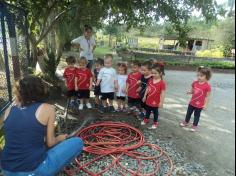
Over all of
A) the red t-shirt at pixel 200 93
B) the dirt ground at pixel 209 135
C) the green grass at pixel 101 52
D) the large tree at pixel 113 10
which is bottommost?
the green grass at pixel 101 52

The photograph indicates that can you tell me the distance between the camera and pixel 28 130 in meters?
2.67

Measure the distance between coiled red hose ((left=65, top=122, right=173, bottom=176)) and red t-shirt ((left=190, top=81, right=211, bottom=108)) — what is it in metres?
1.19

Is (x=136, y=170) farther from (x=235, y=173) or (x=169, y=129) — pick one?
(x=169, y=129)

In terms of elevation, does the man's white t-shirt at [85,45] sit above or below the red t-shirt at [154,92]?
above

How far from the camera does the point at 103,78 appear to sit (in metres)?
Answer: 5.65

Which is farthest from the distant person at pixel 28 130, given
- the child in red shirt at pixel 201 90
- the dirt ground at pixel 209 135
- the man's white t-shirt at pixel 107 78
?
the child in red shirt at pixel 201 90

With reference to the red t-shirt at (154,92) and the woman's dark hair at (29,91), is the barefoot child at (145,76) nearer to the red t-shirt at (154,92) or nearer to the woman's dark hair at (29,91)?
the red t-shirt at (154,92)

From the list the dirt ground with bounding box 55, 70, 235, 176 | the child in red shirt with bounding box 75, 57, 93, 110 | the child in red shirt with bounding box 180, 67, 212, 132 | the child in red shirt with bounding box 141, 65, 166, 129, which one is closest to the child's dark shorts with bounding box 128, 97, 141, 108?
the dirt ground with bounding box 55, 70, 235, 176

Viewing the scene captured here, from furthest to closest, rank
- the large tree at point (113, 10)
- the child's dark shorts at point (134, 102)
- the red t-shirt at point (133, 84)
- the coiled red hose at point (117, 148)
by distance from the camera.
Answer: the large tree at point (113, 10) < the child's dark shorts at point (134, 102) < the red t-shirt at point (133, 84) < the coiled red hose at point (117, 148)

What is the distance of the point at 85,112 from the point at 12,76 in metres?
1.59

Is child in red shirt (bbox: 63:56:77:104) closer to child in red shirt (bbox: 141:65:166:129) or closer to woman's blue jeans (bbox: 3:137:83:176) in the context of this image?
child in red shirt (bbox: 141:65:166:129)

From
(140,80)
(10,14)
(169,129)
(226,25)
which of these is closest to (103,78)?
(140,80)

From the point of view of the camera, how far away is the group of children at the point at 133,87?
16.7ft

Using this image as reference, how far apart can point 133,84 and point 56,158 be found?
300 centimetres
